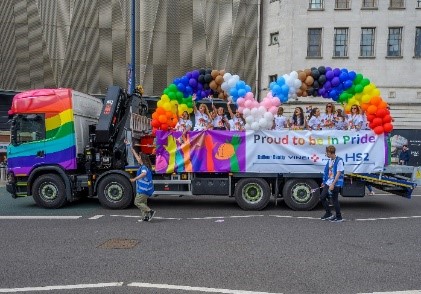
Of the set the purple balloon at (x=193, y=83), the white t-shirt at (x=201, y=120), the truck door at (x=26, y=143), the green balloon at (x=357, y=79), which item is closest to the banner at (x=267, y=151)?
the white t-shirt at (x=201, y=120)

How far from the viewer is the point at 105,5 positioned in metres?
28.0

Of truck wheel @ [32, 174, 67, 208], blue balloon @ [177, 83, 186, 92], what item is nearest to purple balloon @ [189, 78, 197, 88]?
blue balloon @ [177, 83, 186, 92]

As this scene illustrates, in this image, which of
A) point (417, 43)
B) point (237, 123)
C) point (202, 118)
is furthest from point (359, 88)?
point (417, 43)

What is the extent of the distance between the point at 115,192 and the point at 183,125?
8.15ft

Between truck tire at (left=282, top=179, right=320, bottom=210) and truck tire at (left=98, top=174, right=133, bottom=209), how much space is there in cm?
404

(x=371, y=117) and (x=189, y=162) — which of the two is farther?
(x=189, y=162)

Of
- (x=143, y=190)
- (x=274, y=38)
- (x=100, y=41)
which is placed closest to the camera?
(x=143, y=190)

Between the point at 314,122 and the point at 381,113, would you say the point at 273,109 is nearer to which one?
the point at 314,122

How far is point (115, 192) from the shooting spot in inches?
406

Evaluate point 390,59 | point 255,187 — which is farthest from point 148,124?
point 390,59

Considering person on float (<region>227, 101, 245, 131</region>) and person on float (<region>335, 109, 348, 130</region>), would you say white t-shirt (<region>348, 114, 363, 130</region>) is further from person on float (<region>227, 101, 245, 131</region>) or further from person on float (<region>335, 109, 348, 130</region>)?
person on float (<region>227, 101, 245, 131</region>)

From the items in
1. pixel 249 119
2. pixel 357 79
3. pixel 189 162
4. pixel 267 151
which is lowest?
pixel 189 162

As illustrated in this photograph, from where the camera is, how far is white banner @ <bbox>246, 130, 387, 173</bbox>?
992 cm

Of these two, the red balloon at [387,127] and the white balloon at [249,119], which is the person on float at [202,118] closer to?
the white balloon at [249,119]
